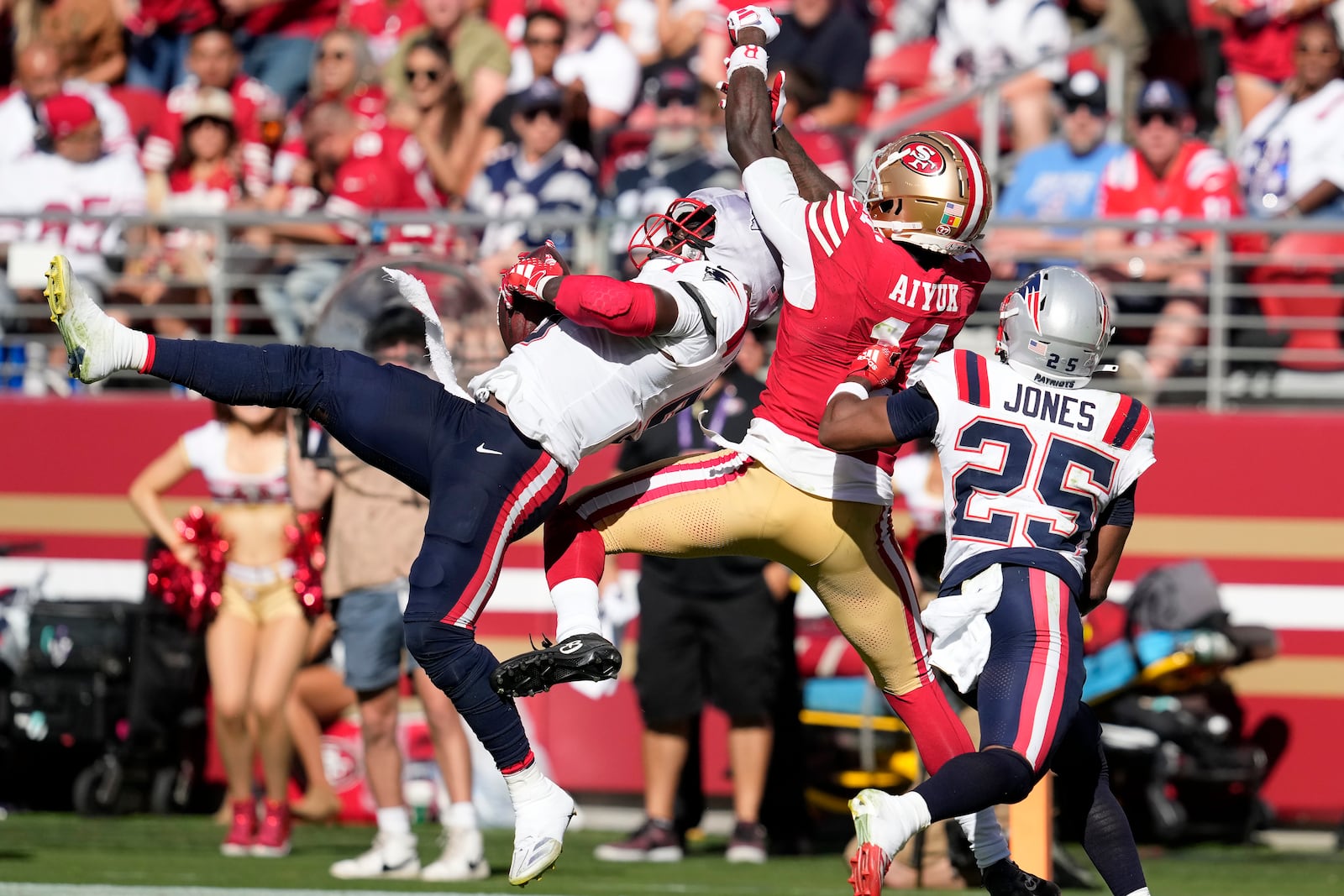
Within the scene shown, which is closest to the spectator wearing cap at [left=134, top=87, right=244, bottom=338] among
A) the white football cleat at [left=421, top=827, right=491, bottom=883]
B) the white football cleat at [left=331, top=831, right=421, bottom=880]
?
the white football cleat at [left=331, top=831, right=421, bottom=880]

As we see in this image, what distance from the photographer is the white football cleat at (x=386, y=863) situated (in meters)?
8.54

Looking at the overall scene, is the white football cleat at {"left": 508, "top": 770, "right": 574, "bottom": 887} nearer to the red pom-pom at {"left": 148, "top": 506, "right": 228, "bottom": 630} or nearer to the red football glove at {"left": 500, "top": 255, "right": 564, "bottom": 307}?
the red football glove at {"left": 500, "top": 255, "right": 564, "bottom": 307}

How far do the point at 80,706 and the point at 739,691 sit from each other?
3.61 meters

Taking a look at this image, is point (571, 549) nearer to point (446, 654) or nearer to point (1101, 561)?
point (446, 654)

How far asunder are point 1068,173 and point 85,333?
261 inches

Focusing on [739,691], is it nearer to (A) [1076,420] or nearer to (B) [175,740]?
(B) [175,740]

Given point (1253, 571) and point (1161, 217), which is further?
point (1161, 217)

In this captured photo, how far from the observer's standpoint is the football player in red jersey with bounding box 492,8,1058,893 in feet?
19.9

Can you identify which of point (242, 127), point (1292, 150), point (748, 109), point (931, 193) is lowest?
point (931, 193)

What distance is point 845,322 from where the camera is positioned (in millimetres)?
6203

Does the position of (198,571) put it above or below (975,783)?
above

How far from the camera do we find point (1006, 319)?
5895 mm

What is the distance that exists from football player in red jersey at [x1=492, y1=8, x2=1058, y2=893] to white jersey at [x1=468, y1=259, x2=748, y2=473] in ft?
0.85

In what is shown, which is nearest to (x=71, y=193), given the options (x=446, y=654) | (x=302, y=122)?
(x=302, y=122)
